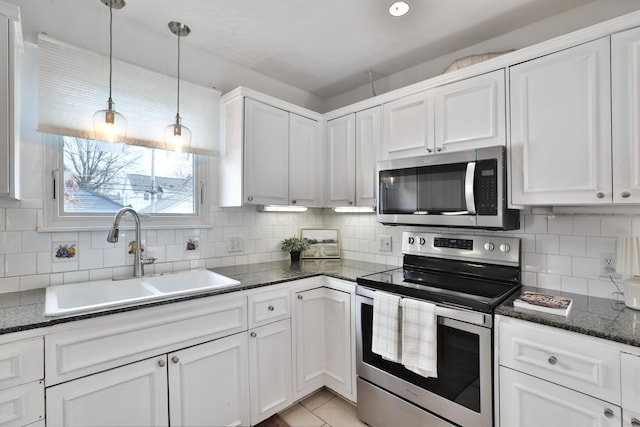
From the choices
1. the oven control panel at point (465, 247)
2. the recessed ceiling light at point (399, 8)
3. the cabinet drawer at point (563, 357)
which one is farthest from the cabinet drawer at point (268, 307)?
the recessed ceiling light at point (399, 8)

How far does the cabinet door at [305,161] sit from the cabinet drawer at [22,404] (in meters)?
1.72

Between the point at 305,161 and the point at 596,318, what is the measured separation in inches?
79.5

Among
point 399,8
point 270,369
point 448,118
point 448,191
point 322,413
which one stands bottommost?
point 322,413

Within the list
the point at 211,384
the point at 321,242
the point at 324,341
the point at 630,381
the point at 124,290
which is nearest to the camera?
the point at 630,381

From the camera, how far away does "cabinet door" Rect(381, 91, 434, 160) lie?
2.00 metres

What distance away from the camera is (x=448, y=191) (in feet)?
6.00

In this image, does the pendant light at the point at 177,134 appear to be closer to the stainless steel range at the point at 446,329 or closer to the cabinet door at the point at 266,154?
the cabinet door at the point at 266,154

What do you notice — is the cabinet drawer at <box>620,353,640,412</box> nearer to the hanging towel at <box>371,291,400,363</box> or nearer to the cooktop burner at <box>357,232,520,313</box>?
the cooktop burner at <box>357,232,520,313</box>

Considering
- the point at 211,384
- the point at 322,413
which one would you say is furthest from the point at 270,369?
the point at 322,413

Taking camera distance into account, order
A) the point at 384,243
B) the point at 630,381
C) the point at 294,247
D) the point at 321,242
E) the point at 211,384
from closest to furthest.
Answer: the point at 630,381
the point at 211,384
the point at 384,243
the point at 294,247
the point at 321,242

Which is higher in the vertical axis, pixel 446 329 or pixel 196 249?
pixel 196 249

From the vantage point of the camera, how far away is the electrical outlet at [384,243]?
2.51 metres

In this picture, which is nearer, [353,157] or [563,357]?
[563,357]

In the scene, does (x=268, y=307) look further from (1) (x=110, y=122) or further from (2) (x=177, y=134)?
(1) (x=110, y=122)
